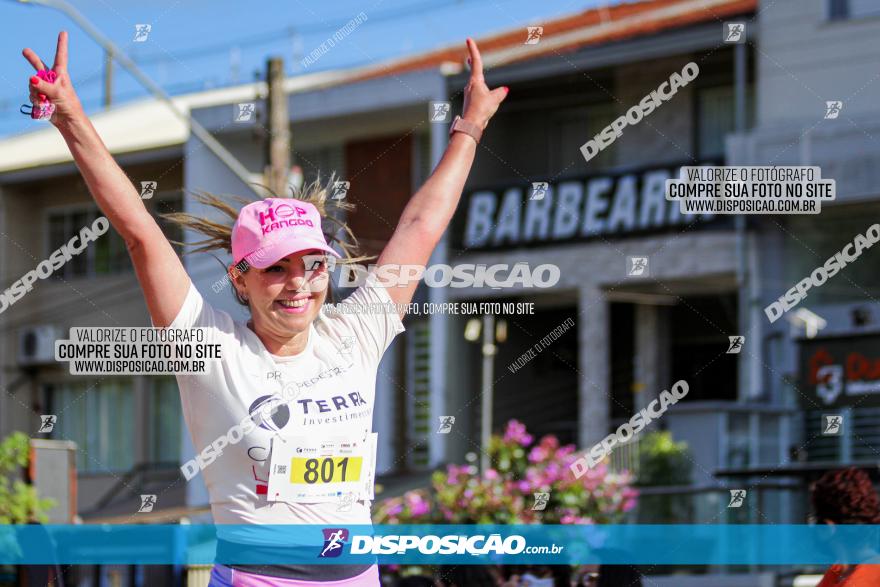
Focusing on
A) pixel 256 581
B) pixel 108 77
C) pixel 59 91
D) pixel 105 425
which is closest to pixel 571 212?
pixel 108 77

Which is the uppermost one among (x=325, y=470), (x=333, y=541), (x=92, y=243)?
(x=92, y=243)

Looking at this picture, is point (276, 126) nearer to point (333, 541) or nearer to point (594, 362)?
point (594, 362)

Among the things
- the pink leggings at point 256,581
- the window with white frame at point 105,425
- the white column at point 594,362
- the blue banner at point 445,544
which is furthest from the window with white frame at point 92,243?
the pink leggings at point 256,581

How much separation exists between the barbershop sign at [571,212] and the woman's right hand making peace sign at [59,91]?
12.8m

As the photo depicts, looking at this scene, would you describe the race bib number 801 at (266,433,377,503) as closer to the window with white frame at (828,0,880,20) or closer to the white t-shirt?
the white t-shirt

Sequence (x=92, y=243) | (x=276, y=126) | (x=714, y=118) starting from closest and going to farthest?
(x=276, y=126) → (x=714, y=118) → (x=92, y=243)

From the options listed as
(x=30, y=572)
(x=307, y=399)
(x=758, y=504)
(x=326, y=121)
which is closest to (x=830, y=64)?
(x=758, y=504)

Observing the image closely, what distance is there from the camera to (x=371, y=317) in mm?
4867

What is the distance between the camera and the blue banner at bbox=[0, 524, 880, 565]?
180 inches

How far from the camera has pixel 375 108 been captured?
62.5ft

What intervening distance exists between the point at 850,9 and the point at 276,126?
23.1 ft

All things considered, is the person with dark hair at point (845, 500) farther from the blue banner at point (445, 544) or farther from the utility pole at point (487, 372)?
the utility pole at point (487, 372)

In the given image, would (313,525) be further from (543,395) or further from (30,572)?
(543,395)

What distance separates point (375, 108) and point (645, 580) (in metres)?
10.8
